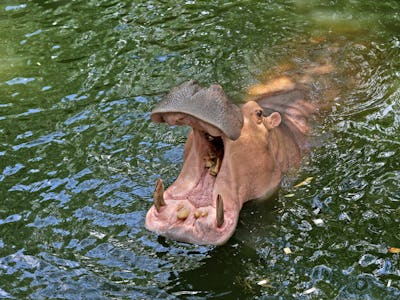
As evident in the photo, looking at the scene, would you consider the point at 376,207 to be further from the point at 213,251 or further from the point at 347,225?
the point at 213,251

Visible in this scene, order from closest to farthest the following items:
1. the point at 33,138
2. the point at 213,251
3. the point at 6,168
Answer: the point at 213,251 < the point at 6,168 < the point at 33,138

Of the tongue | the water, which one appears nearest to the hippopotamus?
the tongue

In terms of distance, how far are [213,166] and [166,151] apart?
1.14 m

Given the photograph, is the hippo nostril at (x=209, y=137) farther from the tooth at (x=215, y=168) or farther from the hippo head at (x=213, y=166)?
the tooth at (x=215, y=168)

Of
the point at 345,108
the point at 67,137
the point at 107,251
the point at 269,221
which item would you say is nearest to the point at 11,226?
the point at 107,251

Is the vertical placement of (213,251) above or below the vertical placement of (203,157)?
below

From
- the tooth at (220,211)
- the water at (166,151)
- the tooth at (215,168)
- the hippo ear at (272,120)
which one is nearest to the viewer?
the tooth at (220,211)

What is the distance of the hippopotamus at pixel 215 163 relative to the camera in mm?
4672

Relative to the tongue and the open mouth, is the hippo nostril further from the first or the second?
the tongue

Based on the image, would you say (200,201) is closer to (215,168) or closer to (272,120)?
(215,168)

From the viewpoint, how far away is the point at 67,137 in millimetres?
6527

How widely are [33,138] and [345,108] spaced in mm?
2947

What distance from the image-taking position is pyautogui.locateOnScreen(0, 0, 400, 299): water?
4.77m

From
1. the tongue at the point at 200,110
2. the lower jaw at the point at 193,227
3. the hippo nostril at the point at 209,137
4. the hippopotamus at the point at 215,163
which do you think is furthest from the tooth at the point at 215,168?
the tongue at the point at 200,110
